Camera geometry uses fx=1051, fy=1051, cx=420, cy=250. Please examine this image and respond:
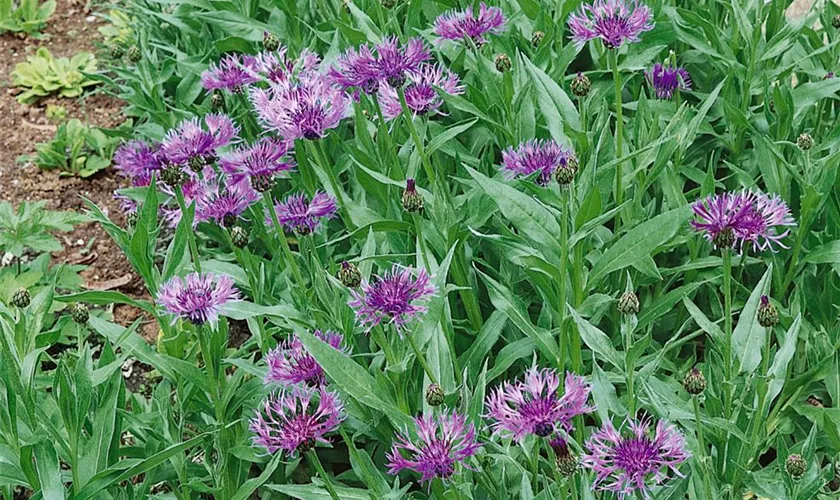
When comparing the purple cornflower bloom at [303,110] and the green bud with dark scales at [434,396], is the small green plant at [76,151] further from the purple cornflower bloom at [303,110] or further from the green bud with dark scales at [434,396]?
the green bud with dark scales at [434,396]

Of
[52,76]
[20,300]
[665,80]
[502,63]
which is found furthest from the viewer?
[52,76]

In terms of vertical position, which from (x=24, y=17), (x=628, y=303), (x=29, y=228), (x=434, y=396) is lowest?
(x=24, y=17)

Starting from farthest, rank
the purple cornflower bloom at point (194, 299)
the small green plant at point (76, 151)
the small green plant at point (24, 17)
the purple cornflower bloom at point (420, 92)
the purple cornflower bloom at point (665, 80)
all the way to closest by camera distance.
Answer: the small green plant at point (24, 17) < the small green plant at point (76, 151) < the purple cornflower bloom at point (665, 80) < the purple cornflower bloom at point (420, 92) < the purple cornflower bloom at point (194, 299)

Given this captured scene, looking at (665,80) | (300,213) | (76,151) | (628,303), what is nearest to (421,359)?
(628,303)

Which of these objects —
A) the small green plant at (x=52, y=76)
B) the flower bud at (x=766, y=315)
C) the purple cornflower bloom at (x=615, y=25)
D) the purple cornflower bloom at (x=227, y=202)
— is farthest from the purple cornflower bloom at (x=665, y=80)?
the small green plant at (x=52, y=76)

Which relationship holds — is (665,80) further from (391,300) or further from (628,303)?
(391,300)

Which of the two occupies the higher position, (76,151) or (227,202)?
(227,202)
